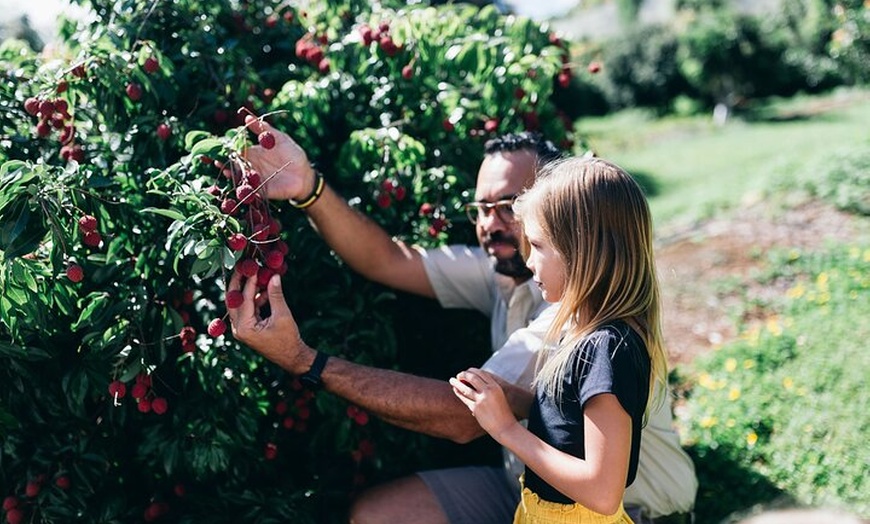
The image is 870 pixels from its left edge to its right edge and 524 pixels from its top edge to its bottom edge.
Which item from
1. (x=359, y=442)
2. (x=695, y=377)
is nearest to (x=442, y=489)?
(x=359, y=442)

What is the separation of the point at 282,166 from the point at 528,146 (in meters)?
0.78

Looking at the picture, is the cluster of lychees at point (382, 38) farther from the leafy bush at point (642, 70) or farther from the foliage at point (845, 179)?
the leafy bush at point (642, 70)

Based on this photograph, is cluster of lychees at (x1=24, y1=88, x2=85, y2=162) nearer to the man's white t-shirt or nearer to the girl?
the man's white t-shirt

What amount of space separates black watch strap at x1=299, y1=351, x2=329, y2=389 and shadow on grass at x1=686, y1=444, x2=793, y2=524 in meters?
1.69

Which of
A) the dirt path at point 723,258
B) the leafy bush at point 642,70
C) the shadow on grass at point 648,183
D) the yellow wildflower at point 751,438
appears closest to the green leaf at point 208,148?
the yellow wildflower at point 751,438

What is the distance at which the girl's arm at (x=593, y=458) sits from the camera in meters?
1.80

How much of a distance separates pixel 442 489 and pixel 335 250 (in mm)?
796

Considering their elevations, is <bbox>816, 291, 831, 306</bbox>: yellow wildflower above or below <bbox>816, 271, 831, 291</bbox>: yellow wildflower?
above

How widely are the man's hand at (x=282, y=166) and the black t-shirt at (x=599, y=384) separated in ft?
3.07

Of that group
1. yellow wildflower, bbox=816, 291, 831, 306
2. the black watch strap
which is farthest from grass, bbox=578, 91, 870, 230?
the black watch strap

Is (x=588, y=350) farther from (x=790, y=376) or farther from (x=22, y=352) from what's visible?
(x=790, y=376)

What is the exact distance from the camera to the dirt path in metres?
5.07

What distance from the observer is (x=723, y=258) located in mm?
6137

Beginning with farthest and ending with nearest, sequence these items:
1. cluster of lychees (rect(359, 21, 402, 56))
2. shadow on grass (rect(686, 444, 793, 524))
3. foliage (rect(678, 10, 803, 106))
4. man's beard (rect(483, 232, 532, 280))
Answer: foliage (rect(678, 10, 803, 106)) < shadow on grass (rect(686, 444, 793, 524)) < cluster of lychees (rect(359, 21, 402, 56)) < man's beard (rect(483, 232, 532, 280))
